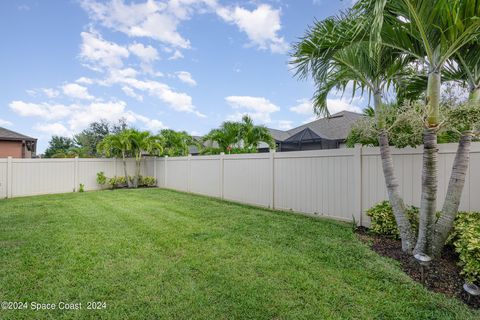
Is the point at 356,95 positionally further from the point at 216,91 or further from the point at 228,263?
the point at 216,91

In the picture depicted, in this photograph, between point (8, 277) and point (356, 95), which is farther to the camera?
point (356, 95)

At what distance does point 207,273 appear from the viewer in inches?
124

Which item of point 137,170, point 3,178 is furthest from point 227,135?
point 3,178

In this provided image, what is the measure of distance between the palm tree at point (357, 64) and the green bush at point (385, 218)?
0.54 metres

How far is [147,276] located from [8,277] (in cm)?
163

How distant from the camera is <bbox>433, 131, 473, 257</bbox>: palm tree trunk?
3281 millimetres

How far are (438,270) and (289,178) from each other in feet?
12.8

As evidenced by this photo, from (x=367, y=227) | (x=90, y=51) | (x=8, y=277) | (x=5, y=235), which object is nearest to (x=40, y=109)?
(x=90, y=51)

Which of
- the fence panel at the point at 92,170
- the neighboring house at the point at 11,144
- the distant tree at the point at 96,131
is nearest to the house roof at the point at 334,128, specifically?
the fence panel at the point at 92,170

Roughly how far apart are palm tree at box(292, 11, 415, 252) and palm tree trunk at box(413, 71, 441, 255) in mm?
382

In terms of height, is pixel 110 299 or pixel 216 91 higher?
pixel 216 91

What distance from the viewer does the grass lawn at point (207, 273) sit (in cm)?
240

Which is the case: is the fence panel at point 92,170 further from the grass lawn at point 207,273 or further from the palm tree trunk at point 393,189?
the palm tree trunk at point 393,189

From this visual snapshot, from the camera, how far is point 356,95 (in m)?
4.80
